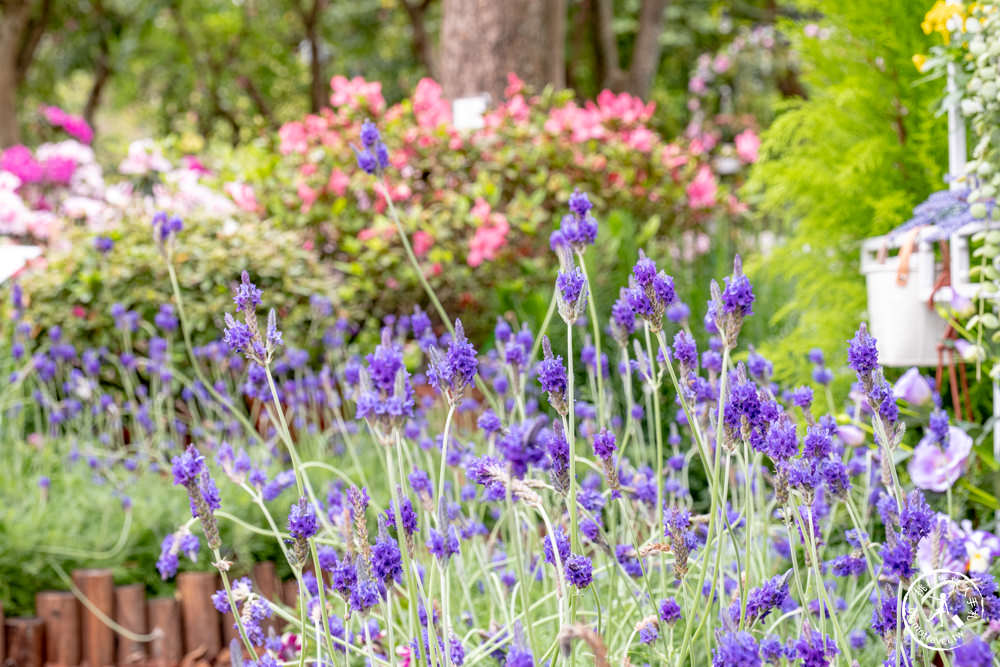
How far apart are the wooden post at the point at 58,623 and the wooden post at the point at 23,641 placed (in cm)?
3

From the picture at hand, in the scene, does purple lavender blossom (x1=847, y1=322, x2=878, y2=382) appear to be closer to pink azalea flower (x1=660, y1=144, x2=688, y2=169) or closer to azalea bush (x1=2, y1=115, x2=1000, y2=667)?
azalea bush (x1=2, y1=115, x2=1000, y2=667)

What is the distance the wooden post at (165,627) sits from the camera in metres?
2.88

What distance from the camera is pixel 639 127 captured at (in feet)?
19.3

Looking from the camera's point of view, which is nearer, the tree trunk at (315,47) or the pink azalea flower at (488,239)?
the pink azalea flower at (488,239)

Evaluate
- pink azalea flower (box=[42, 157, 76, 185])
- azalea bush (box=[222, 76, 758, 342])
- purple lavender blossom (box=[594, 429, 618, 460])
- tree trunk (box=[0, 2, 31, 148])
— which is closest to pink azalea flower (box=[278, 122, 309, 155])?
azalea bush (box=[222, 76, 758, 342])

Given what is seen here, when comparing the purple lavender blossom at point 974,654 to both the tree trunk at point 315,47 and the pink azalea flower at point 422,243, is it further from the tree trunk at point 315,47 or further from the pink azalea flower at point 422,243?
the tree trunk at point 315,47

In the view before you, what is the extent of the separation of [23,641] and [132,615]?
29 centimetres

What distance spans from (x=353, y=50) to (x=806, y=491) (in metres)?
15.7

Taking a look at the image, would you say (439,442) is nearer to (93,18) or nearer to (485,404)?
(485,404)

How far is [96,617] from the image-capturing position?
2.89 m

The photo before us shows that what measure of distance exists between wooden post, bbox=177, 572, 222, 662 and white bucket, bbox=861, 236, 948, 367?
188 cm

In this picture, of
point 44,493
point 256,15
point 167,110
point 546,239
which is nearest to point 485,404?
point 546,239

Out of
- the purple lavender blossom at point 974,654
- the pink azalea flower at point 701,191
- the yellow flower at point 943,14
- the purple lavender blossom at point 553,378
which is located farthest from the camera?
the pink azalea flower at point 701,191

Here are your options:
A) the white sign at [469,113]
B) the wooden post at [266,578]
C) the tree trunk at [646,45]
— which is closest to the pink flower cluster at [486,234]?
the white sign at [469,113]
